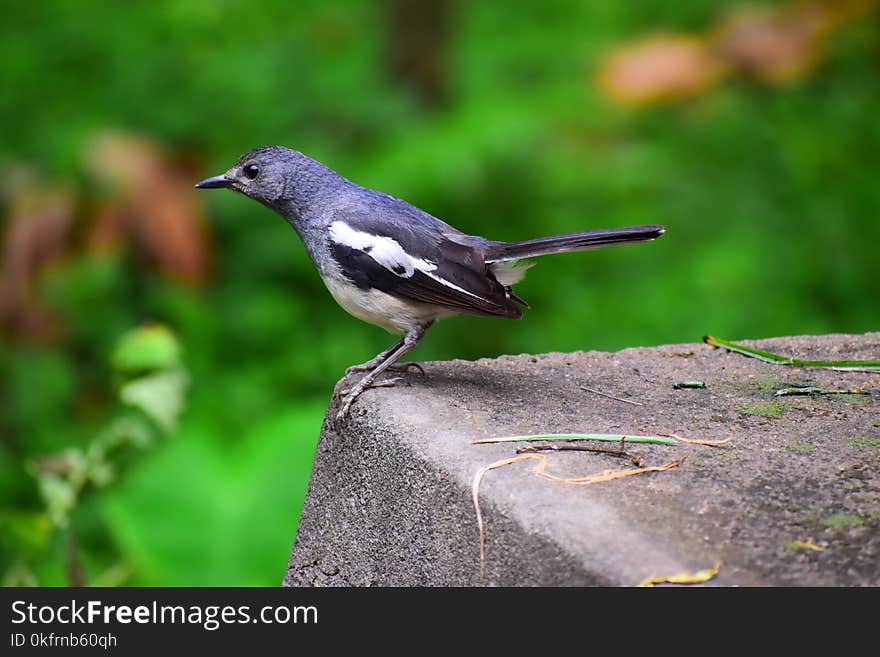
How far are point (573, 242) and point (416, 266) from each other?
0.47 m

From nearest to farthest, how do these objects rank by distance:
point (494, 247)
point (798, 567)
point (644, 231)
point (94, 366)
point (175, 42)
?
point (798, 567)
point (644, 231)
point (494, 247)
point (94, 366)
point (175, 42)

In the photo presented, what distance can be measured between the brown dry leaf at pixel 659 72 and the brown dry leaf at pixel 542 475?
5.59 meters

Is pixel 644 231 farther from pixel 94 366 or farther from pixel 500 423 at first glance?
pixel 94 366

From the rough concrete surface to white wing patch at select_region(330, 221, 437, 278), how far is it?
32 centimetres

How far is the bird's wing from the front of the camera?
3.41 m

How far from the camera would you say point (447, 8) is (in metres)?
8.13

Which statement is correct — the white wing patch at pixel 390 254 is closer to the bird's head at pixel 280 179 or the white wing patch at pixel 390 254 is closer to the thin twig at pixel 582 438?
the bird's head at pixel 280 179

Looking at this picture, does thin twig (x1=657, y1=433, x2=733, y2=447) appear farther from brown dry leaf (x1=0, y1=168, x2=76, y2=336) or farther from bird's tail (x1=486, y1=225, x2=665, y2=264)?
brown dry leaf (x1=0, y1=168, x2=76, y2=336)

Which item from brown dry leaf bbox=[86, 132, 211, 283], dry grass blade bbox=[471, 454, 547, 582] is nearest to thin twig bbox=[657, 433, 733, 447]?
dry grass blade bbox=[471, 454, 547, 582]

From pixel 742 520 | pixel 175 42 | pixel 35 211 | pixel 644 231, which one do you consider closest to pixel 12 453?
pixel 35 211

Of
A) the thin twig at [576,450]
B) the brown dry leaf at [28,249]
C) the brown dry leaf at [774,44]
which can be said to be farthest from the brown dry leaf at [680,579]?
the brown dry leaf at [774,44]

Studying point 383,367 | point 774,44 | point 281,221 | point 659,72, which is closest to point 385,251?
point 383,367

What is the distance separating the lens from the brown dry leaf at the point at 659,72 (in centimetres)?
791

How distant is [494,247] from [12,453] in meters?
3.45
